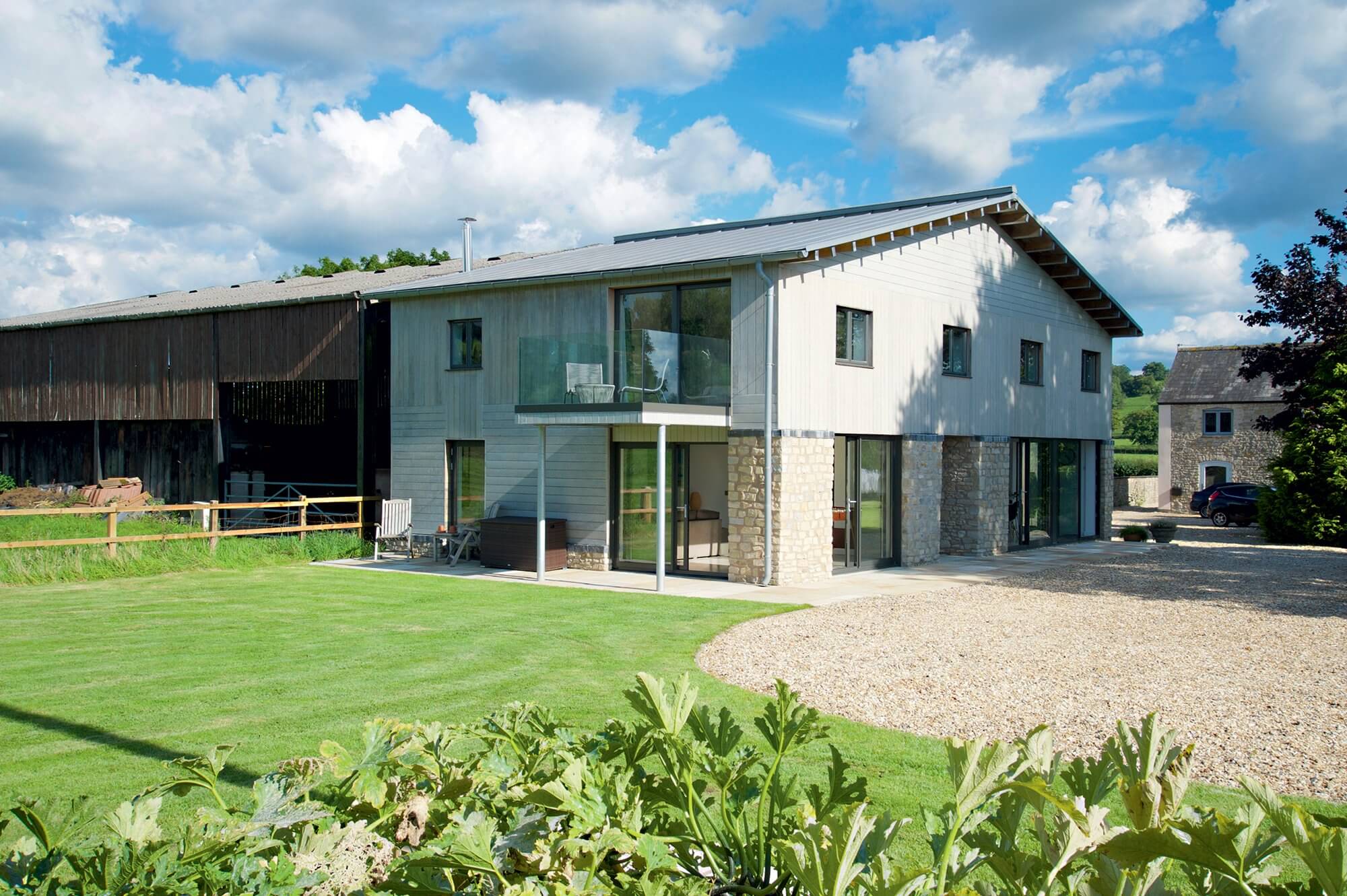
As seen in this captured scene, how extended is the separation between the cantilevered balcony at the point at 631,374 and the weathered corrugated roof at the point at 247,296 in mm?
6509

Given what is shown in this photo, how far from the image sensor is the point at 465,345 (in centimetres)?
1930

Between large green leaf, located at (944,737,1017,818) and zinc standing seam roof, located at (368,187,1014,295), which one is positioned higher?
zinc standing seam roof, located at (368,187,1014,295)

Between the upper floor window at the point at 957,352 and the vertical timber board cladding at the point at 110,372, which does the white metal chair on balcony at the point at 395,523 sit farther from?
the upper floor window at the point at 957,352

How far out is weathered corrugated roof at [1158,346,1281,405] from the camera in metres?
37.7

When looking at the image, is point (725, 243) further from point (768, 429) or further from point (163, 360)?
point (163, 360)

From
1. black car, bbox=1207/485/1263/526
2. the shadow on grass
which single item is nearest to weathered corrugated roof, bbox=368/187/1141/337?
black car, bbox=1207/485/1263/526

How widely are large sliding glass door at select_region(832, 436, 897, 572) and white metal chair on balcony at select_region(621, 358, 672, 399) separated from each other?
10.1ft

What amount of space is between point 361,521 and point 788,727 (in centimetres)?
1841

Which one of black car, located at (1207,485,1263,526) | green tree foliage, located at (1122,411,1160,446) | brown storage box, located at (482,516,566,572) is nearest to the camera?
Answer: brown storage box, located at (482,516,566,572)

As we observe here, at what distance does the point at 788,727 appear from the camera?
2627mm

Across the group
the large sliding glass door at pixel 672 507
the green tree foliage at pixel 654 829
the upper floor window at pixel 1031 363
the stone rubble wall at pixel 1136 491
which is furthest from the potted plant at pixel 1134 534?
the green tree foliage at pixel 654 829

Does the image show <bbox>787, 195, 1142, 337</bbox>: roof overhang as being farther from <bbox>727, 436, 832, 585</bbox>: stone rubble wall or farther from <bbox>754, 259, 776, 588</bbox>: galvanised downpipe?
<bbox>727, 436, 832, 585</bbox>: stone rubble wall

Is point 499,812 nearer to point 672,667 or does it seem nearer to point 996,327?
point 672,667

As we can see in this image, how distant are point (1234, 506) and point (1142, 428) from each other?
55.7 meters
